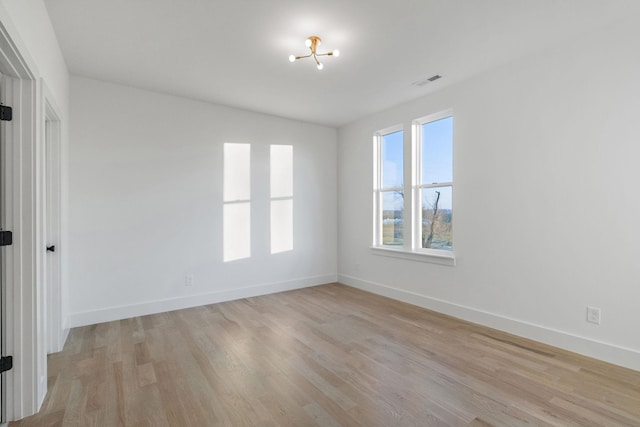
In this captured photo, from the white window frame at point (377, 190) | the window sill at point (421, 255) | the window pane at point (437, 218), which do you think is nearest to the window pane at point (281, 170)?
the white window frame at point (377, 190)

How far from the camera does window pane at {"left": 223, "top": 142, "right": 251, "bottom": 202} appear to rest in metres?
4.41

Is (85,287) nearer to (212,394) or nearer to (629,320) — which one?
(212,394)

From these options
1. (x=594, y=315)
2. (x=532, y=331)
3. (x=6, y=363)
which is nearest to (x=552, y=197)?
(x=594, y=315)

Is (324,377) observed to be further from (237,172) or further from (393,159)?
(393,159)

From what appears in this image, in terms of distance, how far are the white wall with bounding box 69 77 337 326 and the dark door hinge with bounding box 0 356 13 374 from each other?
1.78 meters

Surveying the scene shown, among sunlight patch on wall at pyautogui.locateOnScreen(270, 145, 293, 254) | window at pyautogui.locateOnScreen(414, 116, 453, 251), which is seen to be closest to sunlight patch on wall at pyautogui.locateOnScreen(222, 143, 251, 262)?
sunlight patch on wall at pyautogui.locateOnScreen(270, 145, 293, 254)

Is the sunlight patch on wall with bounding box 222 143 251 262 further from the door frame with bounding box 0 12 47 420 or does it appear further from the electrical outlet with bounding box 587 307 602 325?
the electrical outlet with bounding box 587 307 602 325

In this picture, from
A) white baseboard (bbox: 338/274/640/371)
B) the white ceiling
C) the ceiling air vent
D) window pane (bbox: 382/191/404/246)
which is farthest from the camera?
window pane (bbox: 382/191/404/246)

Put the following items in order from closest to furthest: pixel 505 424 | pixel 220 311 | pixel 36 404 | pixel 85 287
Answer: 1. pixel 505 424
2. pixel 36 404
3. pixel 85 287
4. pixel 220 311

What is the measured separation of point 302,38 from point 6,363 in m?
3.11

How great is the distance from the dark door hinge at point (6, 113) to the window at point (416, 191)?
3.88 m

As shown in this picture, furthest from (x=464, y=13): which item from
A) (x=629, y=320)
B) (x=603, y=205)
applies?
(x=629, y=320)

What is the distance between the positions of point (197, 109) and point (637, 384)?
5.12 meters

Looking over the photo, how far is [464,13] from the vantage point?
2363mm
